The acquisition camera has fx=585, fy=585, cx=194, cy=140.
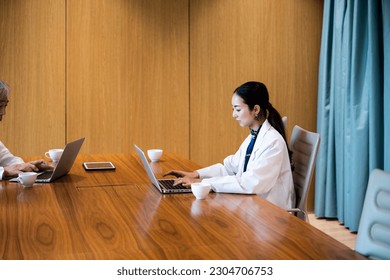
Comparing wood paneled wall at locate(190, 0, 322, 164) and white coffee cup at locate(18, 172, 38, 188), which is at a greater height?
wood paneled wall at locate(190, 0, 322, 164)

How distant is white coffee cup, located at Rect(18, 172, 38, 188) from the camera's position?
2672mm

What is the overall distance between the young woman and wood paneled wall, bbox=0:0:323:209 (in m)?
1.72

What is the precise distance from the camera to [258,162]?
2904 mm

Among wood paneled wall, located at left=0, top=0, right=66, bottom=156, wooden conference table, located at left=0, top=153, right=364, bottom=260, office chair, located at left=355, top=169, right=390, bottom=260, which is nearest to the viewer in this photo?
wooden conference table, located at left=0, top=153, right=364, bottom=260

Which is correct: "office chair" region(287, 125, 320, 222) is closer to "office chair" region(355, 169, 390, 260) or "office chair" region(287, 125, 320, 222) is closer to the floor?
"office chair" region(355, 169, 390, 260)

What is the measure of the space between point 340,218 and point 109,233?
3397 millimetres

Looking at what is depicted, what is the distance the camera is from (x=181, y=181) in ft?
8.91

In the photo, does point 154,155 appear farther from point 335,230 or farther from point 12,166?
point 335,230

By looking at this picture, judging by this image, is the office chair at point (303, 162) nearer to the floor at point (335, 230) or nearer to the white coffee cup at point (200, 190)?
the white coffee cup at point (200, 190)

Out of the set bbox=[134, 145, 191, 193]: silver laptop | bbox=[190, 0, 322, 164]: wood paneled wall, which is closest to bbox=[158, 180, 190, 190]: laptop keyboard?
bbox=[134, 145, 191, 193]: silver laptop

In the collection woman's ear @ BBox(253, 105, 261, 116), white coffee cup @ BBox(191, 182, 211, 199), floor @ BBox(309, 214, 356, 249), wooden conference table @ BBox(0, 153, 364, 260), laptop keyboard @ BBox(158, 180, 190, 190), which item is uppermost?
woman's ear @ BBox(253, 105, 261, 116)

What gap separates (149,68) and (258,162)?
2.31 m

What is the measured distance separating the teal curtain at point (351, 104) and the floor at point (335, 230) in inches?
2.3

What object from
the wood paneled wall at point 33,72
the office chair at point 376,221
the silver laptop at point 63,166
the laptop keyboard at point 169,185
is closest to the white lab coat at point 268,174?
the laptop keyboard at point 169,185
